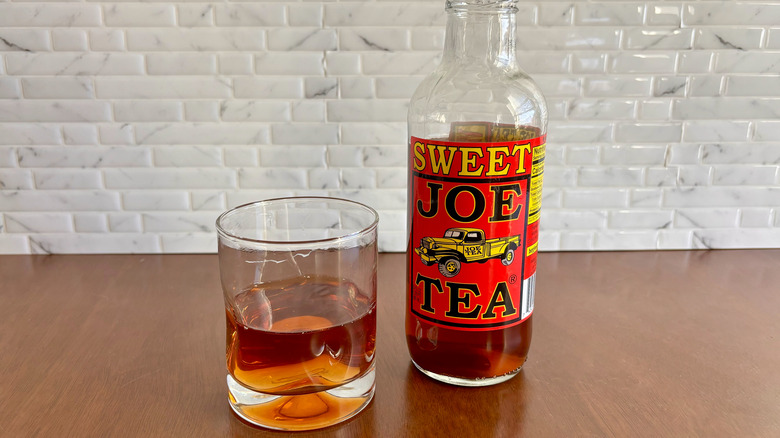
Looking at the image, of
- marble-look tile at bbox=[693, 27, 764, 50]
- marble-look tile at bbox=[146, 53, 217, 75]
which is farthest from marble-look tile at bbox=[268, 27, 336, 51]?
marble-look tile at bbox=[693, 27, 764, 50]

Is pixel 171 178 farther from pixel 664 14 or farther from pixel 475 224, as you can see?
pixel 664 14

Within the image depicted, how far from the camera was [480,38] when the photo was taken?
0.65 m

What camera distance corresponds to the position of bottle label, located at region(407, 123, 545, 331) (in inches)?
24.2

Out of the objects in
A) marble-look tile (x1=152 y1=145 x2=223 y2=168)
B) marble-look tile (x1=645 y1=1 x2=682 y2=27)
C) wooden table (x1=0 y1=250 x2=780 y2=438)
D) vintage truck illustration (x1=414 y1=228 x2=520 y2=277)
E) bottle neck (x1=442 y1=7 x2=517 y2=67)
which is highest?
marble-look tile (x1=645 y1=1 x2=682 y2=27)

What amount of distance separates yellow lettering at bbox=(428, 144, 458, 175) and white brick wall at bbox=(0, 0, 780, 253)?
0.48 metres

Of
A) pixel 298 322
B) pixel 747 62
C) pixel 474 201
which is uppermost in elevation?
pixel 747 62

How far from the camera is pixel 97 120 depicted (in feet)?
3.59

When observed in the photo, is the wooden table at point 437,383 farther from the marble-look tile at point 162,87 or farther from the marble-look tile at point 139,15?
the marble-look tile at point 139,15

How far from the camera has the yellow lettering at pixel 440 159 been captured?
2.01 ft

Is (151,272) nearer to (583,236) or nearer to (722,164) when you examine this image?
(583,236)

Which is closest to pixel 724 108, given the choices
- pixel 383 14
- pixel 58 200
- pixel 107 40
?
pixel 383 14

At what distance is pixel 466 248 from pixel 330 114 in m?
0.53

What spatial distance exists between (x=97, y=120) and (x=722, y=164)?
1.10m

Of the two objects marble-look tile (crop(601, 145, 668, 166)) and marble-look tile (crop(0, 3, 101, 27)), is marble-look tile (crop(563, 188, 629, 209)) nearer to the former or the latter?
marble-look tile (crop(601, 145, 668, 166))
